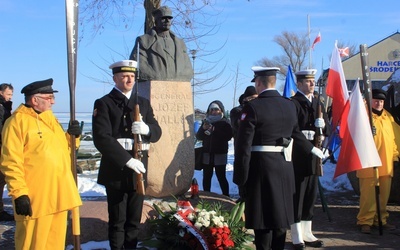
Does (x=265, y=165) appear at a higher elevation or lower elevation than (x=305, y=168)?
higher

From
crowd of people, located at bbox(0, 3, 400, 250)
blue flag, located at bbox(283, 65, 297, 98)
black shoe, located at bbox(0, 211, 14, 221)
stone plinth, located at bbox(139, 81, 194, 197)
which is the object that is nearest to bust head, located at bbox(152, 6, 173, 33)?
stone plinth, located at bbox(139, 81, 194, 197)

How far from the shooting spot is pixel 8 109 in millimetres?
7402

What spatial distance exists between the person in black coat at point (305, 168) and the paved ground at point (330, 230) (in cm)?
25

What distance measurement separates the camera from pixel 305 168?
18.6 ft

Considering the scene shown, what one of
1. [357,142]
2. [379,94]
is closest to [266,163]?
[357,142]

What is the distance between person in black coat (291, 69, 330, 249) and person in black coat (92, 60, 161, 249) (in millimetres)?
1837

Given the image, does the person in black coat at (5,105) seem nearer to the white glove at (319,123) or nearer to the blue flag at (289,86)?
the blue flag at (289,86)

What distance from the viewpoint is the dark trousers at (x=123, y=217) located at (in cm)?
484

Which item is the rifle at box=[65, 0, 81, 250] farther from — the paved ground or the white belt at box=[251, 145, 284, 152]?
the white belt at box=[251, 145, 284, 152]

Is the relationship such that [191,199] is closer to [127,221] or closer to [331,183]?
[127,221]

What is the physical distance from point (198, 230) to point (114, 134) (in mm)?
1273

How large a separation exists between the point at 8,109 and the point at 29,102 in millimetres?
3346

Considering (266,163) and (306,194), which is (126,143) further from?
(306,194)

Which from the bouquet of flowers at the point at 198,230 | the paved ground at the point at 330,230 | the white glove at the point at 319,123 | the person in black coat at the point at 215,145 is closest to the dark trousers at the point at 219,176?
the person in black coat at the point at 215,145
